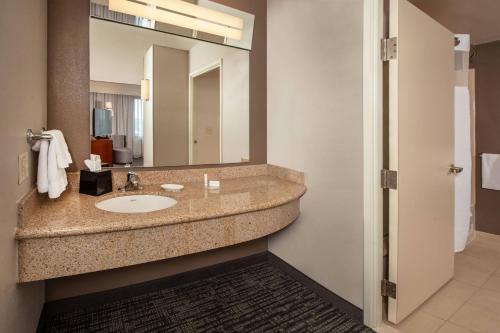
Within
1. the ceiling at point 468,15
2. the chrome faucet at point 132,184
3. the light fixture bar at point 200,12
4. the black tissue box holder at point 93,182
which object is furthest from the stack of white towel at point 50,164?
the ceiling at point 468,15

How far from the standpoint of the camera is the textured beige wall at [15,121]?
0.90 m

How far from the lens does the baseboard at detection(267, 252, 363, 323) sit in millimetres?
1732

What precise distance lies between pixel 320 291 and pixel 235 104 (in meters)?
1.54

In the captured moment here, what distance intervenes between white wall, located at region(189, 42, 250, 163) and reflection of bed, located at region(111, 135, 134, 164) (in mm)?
703

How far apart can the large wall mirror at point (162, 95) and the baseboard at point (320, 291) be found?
2.96 ft

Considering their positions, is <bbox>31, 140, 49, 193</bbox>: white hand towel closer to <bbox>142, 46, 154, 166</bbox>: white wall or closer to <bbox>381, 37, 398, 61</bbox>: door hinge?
<bbox>142, 46, 154, 166</bbox>: white wall

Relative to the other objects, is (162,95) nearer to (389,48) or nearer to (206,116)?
(206,116)

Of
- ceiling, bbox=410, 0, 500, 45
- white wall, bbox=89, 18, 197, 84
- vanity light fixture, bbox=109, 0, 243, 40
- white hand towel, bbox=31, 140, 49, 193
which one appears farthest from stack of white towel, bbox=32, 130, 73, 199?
ceiling, bbox=410, 0, 500, 45

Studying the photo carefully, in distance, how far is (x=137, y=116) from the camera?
1969 mm

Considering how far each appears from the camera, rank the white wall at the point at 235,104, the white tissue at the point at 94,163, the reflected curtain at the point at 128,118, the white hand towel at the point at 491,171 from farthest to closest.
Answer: the white hand towel at the point at 491,171 < the white wall at the point at 235,104 < the reflected curtain at the point at 128,118 < the white tissue at the point at 94,163

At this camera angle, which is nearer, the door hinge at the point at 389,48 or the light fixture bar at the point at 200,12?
the door hinge at the point at 389,48

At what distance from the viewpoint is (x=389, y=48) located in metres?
1.57

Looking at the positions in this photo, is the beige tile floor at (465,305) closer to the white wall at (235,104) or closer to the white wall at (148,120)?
the white wall at (235,104)

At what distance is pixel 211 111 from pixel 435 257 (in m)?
1.92
